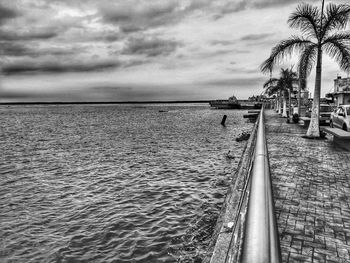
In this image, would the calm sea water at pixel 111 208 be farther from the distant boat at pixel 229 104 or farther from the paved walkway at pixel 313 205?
the distant boat at pixel 229 104

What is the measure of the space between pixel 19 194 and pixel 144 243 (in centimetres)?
667

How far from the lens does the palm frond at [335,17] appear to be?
1394cm

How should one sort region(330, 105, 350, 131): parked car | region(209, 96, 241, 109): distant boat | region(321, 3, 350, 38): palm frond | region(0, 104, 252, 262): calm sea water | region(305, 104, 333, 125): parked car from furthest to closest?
region(209, 96, 241, 109): distant boat, region(305, 104, 333, 125): parked car, region(330, 105, 350, 131): parked car, region(321, 3, 350, 38): palm frond, region(0, 104, 252, 262): calm sea water

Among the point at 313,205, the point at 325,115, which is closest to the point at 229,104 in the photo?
the point at 325,115

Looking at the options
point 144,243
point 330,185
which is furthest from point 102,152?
point 330,185

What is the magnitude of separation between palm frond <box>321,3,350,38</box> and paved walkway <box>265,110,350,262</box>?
288 inches

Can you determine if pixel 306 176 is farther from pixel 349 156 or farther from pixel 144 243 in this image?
pixel 144 243

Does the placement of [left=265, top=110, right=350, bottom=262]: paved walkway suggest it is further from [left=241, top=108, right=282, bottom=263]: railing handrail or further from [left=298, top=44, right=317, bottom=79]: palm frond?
[left=298, top=44, right=317, bottom=79]: palm frond

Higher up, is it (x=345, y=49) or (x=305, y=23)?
(x=305, y=23)

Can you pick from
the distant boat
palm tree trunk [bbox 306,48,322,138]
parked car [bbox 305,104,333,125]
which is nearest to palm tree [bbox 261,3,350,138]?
palm tree trunk [bbox 306,48,322,138]

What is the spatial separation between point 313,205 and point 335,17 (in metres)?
12.3

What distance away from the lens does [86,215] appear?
8516mm

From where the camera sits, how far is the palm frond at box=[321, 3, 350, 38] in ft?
45.7

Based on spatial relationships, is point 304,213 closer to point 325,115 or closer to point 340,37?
point 340,37
